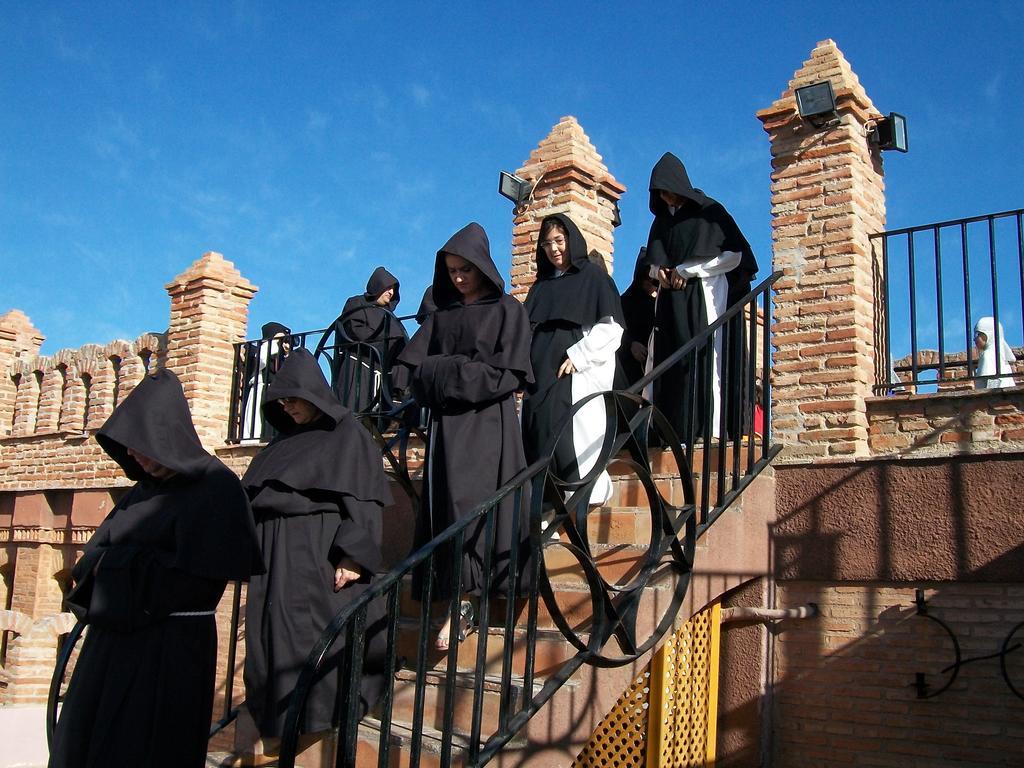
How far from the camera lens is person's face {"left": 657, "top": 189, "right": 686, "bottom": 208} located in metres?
6.09

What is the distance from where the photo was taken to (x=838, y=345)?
588cm

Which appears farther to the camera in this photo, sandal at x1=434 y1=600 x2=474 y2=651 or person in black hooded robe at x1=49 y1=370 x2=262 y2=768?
sandal at x1=434 y1=600 x2=474 y2=651

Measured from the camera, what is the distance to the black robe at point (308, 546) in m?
4.38

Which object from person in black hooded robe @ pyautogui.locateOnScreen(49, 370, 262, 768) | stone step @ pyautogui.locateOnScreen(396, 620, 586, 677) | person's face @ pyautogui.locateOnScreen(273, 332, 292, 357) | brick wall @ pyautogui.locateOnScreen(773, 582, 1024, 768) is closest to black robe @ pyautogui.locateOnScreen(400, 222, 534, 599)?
stone step @ pyautogui.locateOnScreen(396, 620, 586, 677)

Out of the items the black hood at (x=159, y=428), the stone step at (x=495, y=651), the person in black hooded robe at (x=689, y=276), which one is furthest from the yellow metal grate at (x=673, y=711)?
the black hood at (x=159, y=428)

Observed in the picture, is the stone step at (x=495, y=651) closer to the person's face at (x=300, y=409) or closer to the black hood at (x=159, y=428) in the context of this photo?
the person's face at (x=300, y=409)

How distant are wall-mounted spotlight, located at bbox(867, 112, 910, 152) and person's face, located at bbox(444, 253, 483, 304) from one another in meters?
2.88

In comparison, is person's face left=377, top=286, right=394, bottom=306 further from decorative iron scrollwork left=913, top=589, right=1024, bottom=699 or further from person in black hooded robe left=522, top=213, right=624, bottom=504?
decorative iron scrollwork left=913, top=589, right=1024, bottom=699

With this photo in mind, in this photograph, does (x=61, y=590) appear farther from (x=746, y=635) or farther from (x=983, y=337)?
(x=983, y=337)

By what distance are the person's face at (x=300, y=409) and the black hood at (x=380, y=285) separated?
342 cm

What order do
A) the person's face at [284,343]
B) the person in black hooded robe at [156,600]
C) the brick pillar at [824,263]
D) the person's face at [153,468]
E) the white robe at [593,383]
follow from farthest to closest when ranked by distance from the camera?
the person's face at [284,343], the brick pillar at [824,263], the white robe at [593,383], the person's face at [153,468], the person in black hooded robe at [156,600]

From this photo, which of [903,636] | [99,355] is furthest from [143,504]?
[99,355]

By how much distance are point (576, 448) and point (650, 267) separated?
4.28 ft

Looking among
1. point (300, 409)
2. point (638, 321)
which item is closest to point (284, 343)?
point (638, 321)
